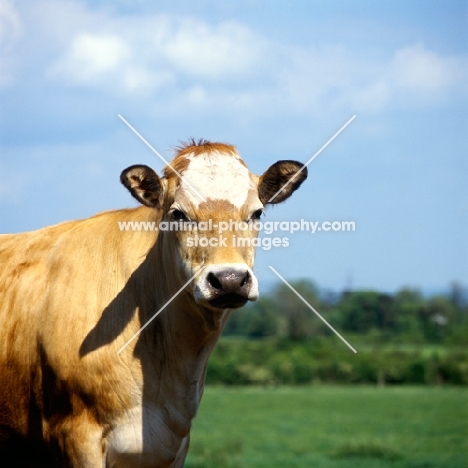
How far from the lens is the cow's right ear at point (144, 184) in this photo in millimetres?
6557

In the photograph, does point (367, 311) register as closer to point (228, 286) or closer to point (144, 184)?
point (144, 184)

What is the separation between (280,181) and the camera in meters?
6.96

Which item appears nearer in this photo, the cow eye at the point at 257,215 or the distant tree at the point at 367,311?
the cow eye at the point at 257,215

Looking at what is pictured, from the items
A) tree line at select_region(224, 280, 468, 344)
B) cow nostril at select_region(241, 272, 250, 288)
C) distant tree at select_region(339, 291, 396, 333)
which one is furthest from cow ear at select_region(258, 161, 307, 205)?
distant tree at select_region(339, 291, 396, 333)

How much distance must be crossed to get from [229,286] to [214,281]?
0.40 ft

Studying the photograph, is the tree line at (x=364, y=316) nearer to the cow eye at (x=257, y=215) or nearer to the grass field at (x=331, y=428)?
the grass field at (x=331, y=428)

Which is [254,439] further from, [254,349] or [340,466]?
[254,349]

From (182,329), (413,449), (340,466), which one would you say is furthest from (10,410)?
(413,449)

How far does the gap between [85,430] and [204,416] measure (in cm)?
4007

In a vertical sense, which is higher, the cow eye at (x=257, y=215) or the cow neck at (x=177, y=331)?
the cow eye at (x=257, y=215)

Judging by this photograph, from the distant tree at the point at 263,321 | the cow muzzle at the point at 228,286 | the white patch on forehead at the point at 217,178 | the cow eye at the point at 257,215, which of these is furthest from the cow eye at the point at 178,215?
the distant tree at the point at 263,321

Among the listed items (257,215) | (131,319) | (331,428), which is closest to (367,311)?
(331,428)

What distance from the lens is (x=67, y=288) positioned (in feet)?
22.5

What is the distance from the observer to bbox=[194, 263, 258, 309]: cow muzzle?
19.2 ft
